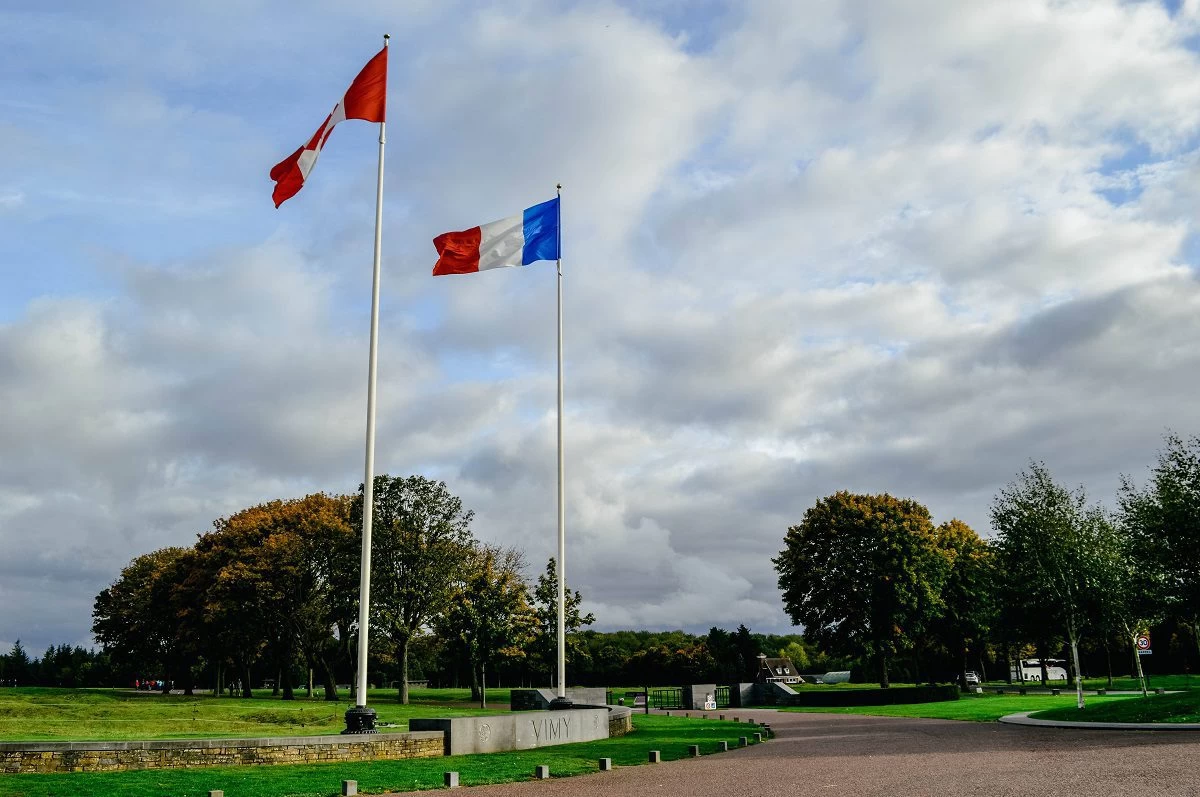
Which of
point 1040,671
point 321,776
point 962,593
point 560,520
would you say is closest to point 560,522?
point 560,520

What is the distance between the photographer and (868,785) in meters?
15.2

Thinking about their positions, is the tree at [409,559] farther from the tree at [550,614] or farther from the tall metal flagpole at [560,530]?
the tall metal flagpole at [560,530]

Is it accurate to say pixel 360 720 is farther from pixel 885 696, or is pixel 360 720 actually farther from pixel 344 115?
pixel 885 696

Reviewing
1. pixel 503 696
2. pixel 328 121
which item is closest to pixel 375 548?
pixel 503 696

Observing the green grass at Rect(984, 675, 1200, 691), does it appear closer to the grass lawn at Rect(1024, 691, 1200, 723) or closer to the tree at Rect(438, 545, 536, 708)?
the grass lawn at Rect(1024, 691, 1200, 723)

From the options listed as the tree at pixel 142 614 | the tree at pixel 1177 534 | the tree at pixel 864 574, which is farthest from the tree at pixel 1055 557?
the tree at pixel 142 614

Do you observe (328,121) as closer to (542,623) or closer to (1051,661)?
(542,623)

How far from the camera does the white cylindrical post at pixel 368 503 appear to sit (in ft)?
65.9

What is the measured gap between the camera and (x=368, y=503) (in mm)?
20766

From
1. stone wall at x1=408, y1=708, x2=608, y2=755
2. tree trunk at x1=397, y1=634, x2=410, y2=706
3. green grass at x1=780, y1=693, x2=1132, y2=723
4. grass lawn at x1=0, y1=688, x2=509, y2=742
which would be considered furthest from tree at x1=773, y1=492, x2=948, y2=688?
stone wall at x1=408, y1=708, x2=608, y2=755

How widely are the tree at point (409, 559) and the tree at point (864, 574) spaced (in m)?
22.2

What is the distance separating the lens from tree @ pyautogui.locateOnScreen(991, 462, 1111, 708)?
36.4 m

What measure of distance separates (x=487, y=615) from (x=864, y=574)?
2338cm

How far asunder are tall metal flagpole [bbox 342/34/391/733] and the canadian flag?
55 centimetres
